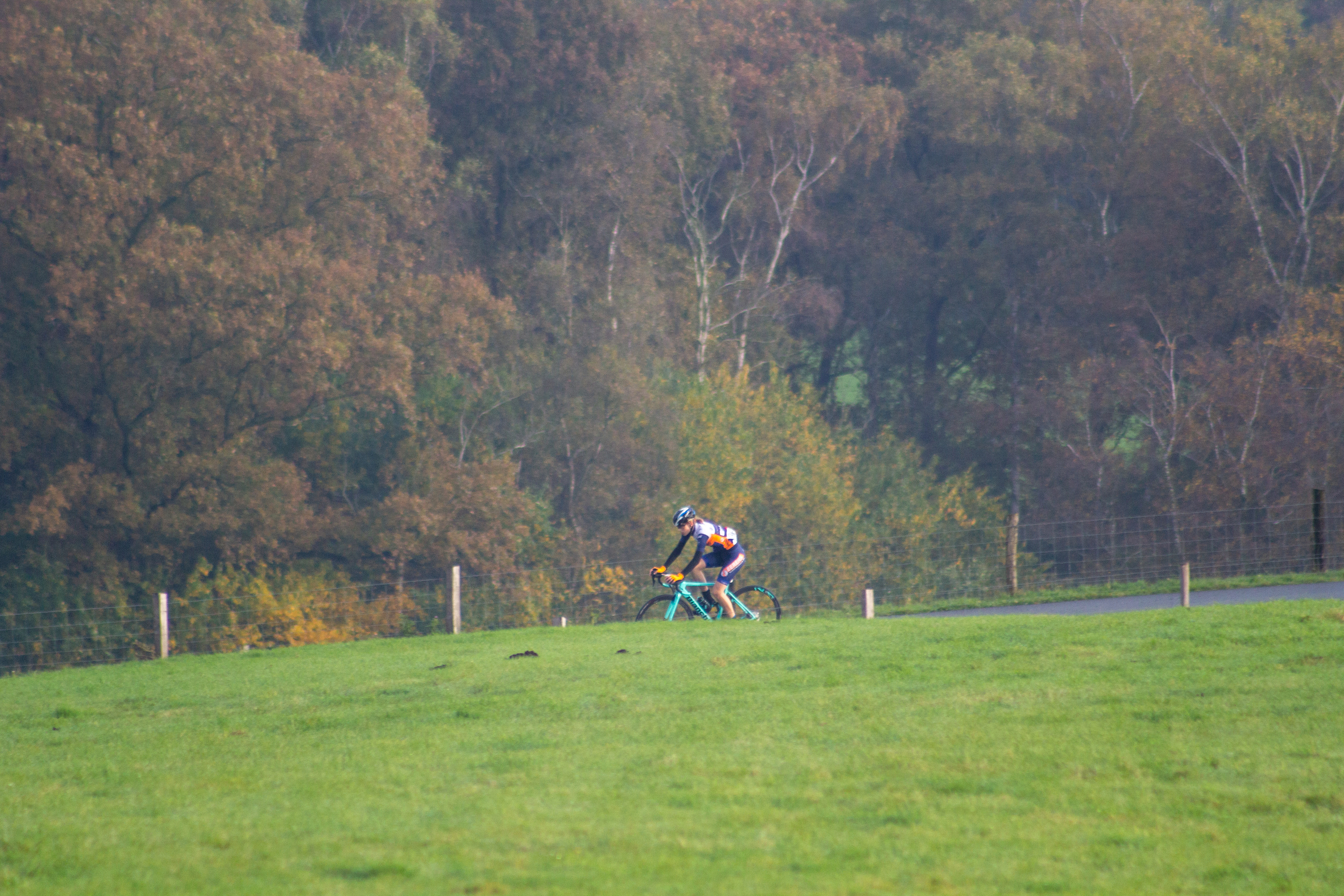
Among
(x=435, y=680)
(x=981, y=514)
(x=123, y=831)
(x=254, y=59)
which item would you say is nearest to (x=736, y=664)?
(x=435, y=680)

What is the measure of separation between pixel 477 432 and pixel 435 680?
24014mm

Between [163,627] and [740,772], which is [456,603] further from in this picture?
[740,772]

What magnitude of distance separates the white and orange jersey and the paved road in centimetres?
425

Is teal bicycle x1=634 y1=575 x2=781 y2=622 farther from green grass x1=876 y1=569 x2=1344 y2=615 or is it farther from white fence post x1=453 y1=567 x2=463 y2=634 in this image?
green grass x1=876 y1=569 x2=1344 y2=615

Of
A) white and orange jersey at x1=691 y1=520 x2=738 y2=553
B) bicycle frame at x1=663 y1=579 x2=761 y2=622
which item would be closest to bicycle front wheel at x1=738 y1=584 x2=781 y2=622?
bicycle frame at x1=663 y1=579 x2=761 y2=622

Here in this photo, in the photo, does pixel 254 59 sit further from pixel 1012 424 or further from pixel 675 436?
pixel 1012 424

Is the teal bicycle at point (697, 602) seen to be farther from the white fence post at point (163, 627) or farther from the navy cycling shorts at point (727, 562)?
the white fence post at point (163, 627)

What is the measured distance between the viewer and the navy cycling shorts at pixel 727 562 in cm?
1709

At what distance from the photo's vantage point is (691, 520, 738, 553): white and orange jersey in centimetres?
1666

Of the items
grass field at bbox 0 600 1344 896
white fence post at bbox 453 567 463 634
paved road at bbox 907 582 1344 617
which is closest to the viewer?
grass field at bbox 0 600 1344 896

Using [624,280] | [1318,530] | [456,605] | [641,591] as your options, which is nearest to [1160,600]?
[1318,530]

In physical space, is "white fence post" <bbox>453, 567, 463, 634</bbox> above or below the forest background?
below

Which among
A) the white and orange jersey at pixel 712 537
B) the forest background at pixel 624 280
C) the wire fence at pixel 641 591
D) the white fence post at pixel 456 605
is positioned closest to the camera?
the white and orange jersey at pixel 712 537

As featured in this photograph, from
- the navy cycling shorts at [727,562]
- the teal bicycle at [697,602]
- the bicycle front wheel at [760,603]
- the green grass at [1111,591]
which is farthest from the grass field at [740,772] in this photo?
the green grass at [1111,591]
